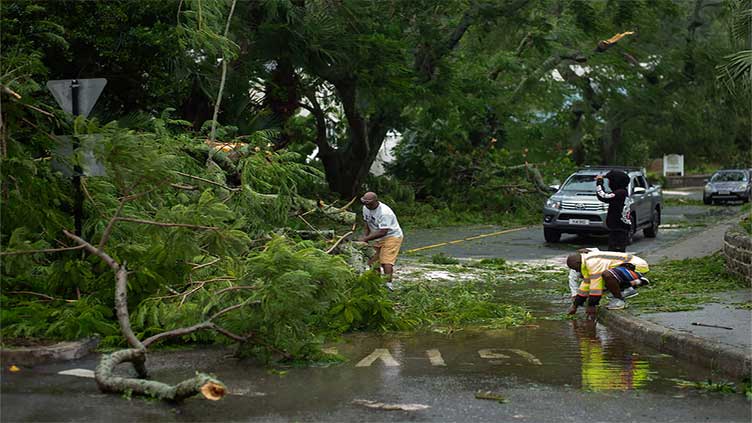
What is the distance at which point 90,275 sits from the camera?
1121cm

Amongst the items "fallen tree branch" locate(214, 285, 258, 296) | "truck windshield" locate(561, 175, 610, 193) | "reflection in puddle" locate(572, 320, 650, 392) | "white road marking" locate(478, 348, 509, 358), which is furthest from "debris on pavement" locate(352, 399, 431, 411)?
"truck windshield" locate(561, 175, 610, 193)

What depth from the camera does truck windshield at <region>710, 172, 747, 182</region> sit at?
157 ft

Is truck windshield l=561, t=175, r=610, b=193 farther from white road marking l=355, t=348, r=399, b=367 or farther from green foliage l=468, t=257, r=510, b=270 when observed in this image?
white road marking l=355, t=348, r=399, b=367

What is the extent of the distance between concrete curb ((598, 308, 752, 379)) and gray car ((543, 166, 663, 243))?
1167 cm

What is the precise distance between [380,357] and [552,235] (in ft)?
50.1

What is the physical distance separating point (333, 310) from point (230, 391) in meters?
3.38

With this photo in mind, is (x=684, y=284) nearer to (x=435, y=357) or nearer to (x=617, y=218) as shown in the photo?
(x=617, y=218)

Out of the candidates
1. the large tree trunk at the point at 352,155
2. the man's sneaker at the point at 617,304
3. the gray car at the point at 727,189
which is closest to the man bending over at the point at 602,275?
the man's sneaker at the point at 617,304

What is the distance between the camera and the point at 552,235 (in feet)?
82.3

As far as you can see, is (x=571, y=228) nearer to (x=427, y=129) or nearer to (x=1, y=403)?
(x=427, y=129)

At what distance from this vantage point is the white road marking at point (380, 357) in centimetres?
1000

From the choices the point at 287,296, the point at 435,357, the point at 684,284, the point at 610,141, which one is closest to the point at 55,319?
the point at 287,296

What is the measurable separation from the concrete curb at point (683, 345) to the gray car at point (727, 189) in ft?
119

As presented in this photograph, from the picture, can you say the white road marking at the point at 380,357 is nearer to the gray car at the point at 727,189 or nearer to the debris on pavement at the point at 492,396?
the debris on pavement at the point at 492,396
